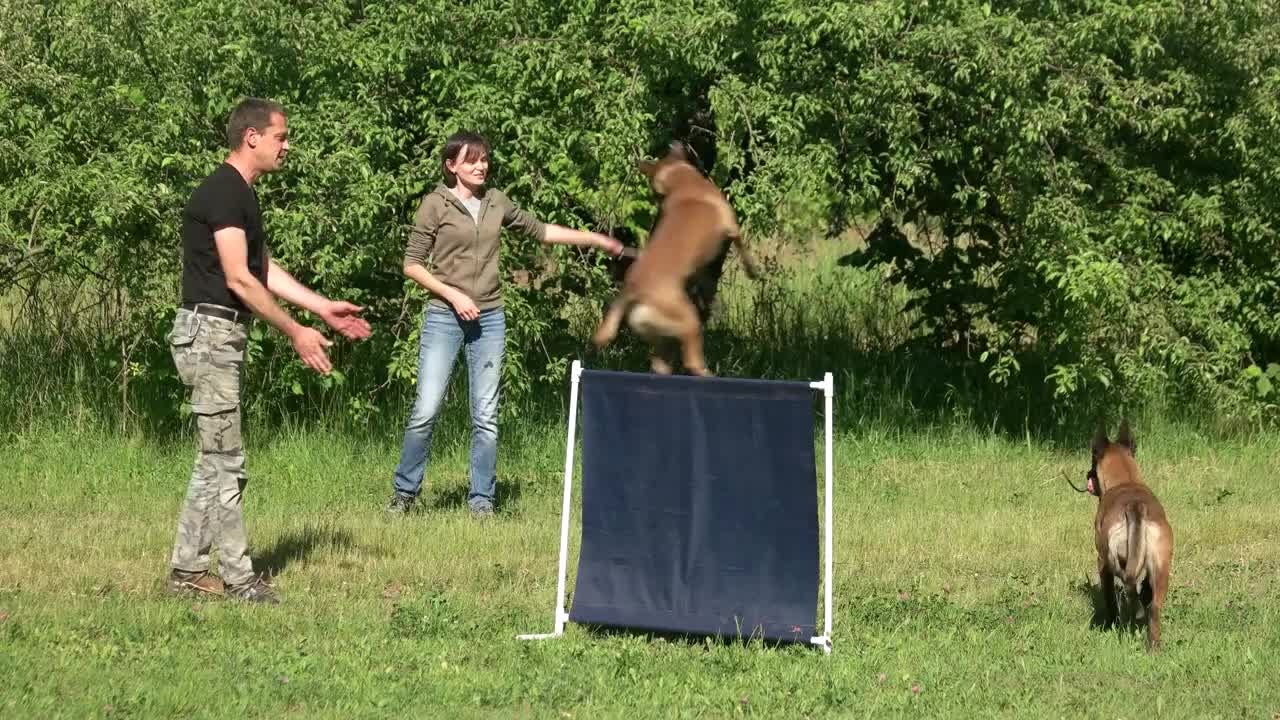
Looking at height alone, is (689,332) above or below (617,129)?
below

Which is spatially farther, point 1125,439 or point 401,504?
point 401,504

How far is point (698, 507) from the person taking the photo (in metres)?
6.95

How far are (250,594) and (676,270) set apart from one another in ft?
8.11

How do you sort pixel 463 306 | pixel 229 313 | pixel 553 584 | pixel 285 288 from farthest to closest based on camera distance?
pixel 463 306 < pixel 553 584 < pixel 285 288 < pixel 229 313

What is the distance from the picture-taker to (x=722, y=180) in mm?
11242

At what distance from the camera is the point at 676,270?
7.06m

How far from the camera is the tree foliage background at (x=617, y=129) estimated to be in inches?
407

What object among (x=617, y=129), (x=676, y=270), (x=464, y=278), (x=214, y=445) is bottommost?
(x=214, y=445)

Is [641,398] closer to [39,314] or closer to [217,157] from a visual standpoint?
[217,157]

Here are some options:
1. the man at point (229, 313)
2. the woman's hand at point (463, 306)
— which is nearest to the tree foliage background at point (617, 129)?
the woman's hand at point (463, 306)

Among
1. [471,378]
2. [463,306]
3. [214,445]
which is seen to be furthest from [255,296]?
[471,378]

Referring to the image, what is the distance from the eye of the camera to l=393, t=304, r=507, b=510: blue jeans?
9273mm

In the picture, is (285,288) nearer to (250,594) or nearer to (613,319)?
(250,594)

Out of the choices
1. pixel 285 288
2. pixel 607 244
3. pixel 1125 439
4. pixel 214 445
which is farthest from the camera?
pixel 607 244
